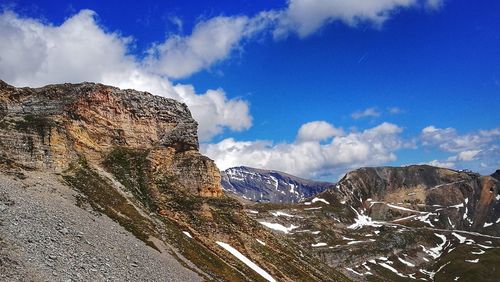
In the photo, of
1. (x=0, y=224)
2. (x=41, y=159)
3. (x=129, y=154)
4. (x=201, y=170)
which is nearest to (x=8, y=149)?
(x=41, y=159)

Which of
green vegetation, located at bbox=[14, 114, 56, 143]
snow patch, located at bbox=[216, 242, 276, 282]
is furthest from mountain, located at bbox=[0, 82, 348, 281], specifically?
snow patch, located at bbox=[216, 242, 276, 282]

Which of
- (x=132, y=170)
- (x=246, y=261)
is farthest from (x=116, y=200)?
(x=246, y=261)

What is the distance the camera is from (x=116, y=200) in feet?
218

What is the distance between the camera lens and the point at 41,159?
66062 mm

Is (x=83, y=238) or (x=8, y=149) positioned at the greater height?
(x=8, y=149)

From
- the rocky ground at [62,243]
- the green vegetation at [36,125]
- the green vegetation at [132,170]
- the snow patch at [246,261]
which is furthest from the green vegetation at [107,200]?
the snow patch at [246,261]

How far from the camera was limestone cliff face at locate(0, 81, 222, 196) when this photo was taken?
222 feet

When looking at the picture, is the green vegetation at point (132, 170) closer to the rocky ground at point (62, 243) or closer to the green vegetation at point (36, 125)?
the green vegetation at point (36, 125)

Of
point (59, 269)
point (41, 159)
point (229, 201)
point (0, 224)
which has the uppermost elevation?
point (41, 159)

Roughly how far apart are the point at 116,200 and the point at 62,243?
24.4 metres

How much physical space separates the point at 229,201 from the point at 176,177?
11.1 metres

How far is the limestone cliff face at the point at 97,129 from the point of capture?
67.8 meters

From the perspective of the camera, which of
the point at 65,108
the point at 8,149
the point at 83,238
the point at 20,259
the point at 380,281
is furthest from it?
the point at 380,281

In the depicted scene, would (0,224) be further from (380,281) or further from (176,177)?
(380,281)
